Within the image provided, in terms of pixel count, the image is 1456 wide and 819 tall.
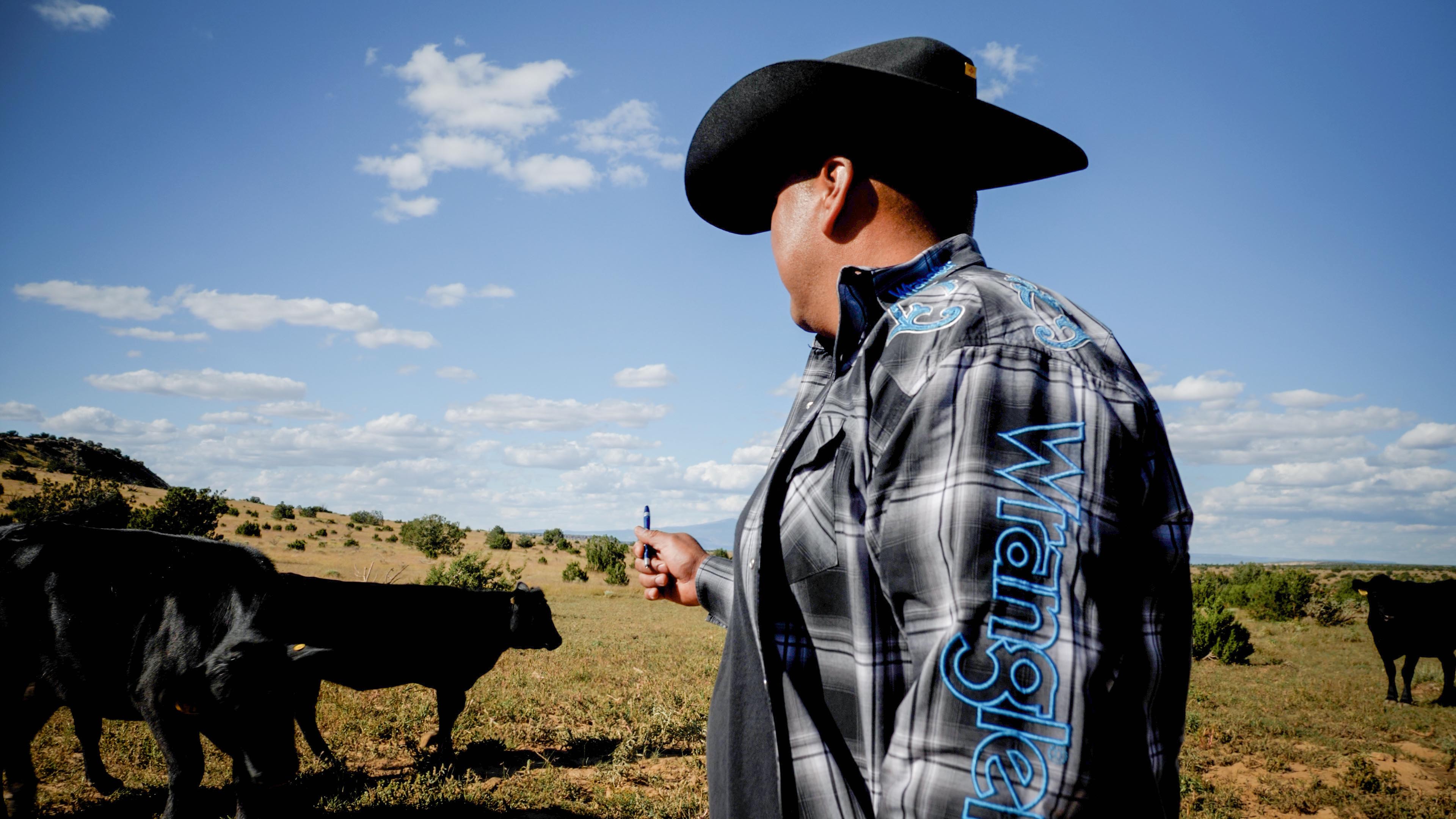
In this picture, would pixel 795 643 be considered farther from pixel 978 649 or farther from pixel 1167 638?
pixel 1167 638

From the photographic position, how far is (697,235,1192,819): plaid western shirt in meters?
0.80

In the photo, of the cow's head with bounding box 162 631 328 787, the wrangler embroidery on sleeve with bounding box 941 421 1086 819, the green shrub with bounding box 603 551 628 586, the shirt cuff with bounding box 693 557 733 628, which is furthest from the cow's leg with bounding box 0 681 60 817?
the green shrub with bounding box 603 551 628 586

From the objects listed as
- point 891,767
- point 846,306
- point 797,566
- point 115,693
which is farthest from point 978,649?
point 115,693

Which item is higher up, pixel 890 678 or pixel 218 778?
pixel 890 678

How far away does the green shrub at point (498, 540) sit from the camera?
1572 inches

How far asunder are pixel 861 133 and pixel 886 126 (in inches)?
1.8

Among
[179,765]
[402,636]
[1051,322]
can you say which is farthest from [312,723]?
[1051,322]

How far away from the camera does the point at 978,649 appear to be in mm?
805

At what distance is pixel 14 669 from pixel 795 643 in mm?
6343

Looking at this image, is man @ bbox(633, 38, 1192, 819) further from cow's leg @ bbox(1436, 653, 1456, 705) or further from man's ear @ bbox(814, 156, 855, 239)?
cow's leg @ bbox(1436, 653, 1456, 705)

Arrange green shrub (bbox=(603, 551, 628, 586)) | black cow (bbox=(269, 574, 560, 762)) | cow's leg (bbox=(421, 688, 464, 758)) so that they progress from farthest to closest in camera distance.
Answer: green shrub (bbox=(603, 551, 628, 586)) < cow's leg (bbox=(421, 688, 464, 758)) < black cow (bbox=(269, 574, 560, 762))

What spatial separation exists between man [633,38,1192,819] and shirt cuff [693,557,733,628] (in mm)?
437

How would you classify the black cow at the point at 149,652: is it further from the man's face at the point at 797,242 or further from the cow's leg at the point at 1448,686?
the cow's leg at the point at 1448,686

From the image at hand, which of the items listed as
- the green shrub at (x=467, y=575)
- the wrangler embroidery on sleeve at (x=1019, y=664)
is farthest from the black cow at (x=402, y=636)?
the green shrub at (x=467, y=575)
